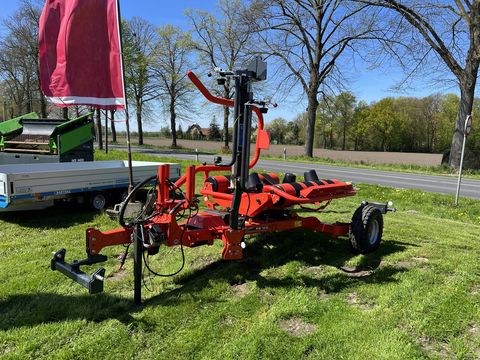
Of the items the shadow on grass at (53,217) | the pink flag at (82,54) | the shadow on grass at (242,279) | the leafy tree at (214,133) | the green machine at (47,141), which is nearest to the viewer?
the shadow on grass at (242,279)

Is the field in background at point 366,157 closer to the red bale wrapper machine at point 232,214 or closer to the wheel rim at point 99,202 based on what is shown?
the wheel rim at point 99,202

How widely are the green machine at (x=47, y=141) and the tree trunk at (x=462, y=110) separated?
1668cm

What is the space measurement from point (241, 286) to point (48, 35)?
4.58m

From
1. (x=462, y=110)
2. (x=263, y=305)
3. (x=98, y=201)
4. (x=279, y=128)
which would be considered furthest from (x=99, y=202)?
(x=279, y=128)

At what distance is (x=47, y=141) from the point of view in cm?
1193

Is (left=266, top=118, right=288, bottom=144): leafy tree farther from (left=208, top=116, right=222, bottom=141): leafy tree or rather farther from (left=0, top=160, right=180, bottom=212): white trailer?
(left=0, top=160, right=180, bottom=212): white trailer

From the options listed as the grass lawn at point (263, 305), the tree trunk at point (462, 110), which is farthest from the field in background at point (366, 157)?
the grass lawn at point (263, 305)

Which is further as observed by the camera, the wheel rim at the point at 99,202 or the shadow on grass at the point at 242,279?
the wheel rim at the point at 99,202

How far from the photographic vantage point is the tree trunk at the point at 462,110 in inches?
755

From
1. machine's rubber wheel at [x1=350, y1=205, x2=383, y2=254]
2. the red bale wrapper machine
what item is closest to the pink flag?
the red bale wrapper machine

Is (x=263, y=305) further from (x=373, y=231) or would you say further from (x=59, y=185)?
(x=59, y=185)

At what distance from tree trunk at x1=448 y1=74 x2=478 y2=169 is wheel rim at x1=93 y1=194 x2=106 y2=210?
701 inches

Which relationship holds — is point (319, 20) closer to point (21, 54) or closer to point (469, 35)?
point (469, 35)

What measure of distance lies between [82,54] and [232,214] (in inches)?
135
